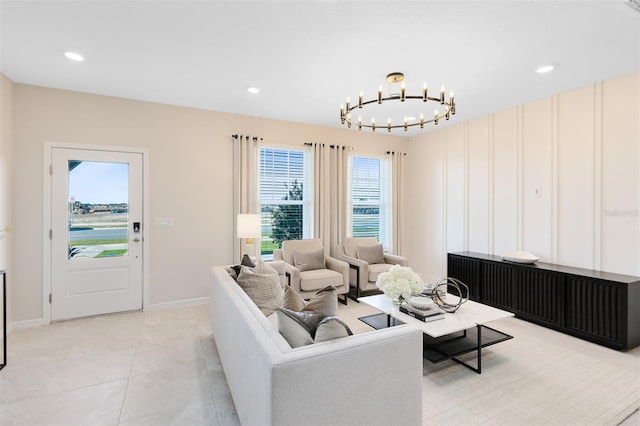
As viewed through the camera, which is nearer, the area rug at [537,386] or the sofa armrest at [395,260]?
the area rug at [537,386]

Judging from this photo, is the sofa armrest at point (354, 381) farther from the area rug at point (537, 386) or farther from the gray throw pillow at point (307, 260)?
the gray throw pillow at point (307, 260)

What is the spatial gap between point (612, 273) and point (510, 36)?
2718 millimetres

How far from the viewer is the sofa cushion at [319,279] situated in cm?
395

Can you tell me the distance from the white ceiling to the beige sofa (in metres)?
2.12

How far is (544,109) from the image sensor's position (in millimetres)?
3865

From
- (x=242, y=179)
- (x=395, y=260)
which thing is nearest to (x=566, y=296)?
(x=395, y=260)

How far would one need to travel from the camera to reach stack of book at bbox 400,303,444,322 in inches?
101

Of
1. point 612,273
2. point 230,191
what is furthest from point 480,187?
point 230,191

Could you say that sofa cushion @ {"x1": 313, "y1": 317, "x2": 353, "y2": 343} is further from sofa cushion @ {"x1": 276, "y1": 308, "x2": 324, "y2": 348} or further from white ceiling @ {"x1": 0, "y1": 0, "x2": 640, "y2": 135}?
white ceiling @ {"x1": 0, "y1": 0, "x2": 640, "y2": 135}

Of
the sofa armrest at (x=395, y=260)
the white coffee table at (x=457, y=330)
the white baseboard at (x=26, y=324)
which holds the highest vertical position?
the sofa armrest at (x=395, y=260)

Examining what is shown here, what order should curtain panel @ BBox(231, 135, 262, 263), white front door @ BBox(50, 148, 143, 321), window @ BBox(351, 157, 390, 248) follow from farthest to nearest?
window @ BBox(351, 157, 390, 248)
curtain panel @ BBox(231, 135, 262, 263)
white front door @ BBox(50, 148, 143, 321)

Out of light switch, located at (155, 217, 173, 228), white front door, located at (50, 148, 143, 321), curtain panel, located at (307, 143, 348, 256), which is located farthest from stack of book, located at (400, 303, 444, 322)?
white front door, located at (50, 148, 143, 321)

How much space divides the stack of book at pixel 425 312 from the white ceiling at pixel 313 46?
2.26m

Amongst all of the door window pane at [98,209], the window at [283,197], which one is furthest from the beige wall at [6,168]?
the window at [283,197]
